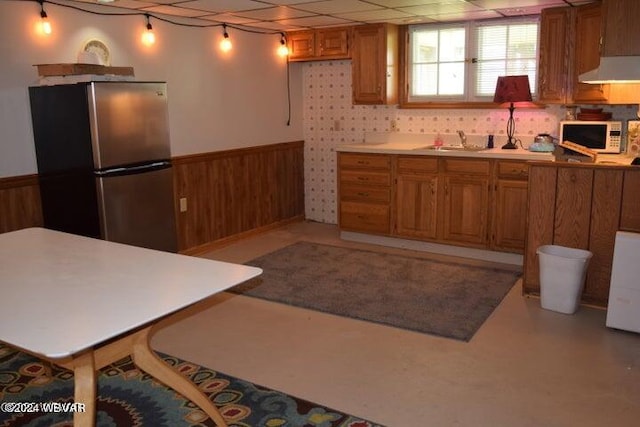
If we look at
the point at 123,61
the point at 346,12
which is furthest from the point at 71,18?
the point at 346,12

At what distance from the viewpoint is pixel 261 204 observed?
20.6ft

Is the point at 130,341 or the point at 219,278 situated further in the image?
the point at 130,341

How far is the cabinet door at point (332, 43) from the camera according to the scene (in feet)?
19.4

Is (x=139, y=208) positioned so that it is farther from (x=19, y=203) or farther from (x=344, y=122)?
(x=344, y=122)

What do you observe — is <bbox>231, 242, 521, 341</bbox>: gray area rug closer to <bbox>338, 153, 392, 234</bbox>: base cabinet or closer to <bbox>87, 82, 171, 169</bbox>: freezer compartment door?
<bbox>338, 153, 392, 234</bbox>: base cabinet

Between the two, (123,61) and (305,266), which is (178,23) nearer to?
(123,61)

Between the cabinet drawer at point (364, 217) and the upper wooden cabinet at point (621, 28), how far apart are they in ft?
7.95

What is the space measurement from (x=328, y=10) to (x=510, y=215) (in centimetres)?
235

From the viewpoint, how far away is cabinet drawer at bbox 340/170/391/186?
5.62 metres

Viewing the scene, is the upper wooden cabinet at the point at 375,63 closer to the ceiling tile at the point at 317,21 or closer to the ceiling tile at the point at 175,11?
the ceiling tile at the point at 317,21

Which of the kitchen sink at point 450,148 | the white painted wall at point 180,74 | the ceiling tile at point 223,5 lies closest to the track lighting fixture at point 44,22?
the white painted wall at point 180,74

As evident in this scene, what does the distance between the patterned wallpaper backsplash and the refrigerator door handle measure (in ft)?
8.33

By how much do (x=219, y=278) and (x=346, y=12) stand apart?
11.7 ft

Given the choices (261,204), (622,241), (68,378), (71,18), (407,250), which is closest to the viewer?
(68,378)
